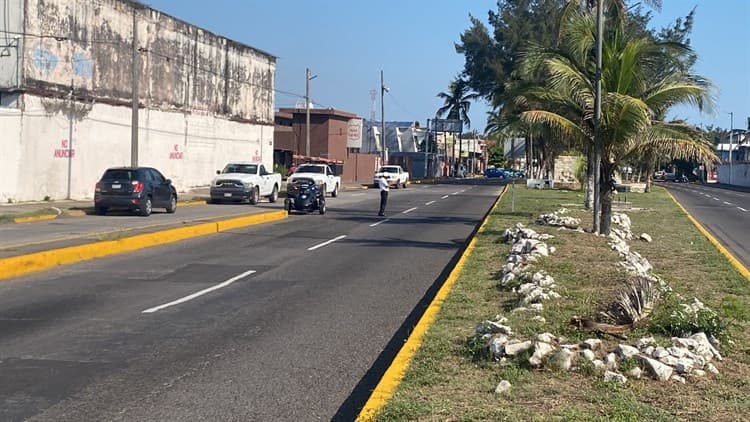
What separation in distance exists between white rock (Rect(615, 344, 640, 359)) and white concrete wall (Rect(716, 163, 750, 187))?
96.9m

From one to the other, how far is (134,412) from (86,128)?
1203 inches

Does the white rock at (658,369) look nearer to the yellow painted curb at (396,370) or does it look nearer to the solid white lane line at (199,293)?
the yellow painted curb at (396,370)

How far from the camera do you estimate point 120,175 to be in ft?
92.8

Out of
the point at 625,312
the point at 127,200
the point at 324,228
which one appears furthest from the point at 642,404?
the point at 127,200

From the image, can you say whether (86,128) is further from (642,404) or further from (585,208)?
(642,404)

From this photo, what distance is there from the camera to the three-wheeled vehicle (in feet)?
102

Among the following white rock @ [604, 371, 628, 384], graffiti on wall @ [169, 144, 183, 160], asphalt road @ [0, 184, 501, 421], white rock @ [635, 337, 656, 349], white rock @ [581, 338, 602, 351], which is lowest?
asphalt road @ [0, 184, 501, 421]

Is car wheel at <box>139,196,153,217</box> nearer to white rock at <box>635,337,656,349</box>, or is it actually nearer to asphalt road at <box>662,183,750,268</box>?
asphalt road at <box>662,183,750,268</box>

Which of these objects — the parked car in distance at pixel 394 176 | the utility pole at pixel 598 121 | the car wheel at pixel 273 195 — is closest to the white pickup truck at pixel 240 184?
the car wheel at pixel 273 195

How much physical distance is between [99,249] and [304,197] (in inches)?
547

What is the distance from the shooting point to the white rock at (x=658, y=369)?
709 centimetres

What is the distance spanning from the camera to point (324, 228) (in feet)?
84.0

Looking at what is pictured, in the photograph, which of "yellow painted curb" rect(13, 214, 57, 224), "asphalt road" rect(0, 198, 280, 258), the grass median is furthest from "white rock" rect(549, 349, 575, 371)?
"yellow painted curb" rect(13, 214, 57, 224)

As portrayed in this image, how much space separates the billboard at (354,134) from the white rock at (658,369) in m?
70.8
